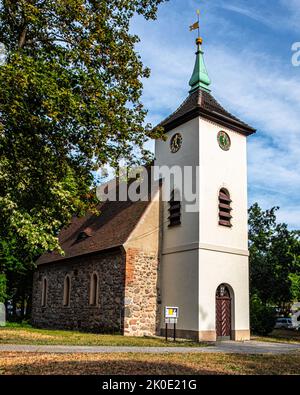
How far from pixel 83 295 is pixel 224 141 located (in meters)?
10.8

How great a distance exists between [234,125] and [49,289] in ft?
49.9

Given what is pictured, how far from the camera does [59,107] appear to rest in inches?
498

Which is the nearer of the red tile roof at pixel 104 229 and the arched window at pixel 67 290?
the red tile roof at pixel 104 229

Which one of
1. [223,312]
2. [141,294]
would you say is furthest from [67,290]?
[223,312]

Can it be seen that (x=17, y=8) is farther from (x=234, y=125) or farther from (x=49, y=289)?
(x=49, y=289)

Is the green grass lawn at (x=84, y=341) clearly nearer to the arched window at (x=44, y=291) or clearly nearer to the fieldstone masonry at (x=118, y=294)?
the fieldstone masonry at (x=118, y=294)

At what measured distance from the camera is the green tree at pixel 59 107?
40.5ft

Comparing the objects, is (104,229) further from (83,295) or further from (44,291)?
(44,291)

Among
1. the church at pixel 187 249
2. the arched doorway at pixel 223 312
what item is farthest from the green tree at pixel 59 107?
the arched doorway at pixel 223 312

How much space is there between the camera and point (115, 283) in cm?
1953

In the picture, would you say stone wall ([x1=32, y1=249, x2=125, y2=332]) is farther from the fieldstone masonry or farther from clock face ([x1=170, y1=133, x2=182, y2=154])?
clock face ([x1=170, y1=133, x2=182, y2=154])

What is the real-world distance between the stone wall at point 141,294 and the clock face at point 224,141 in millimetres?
6122
